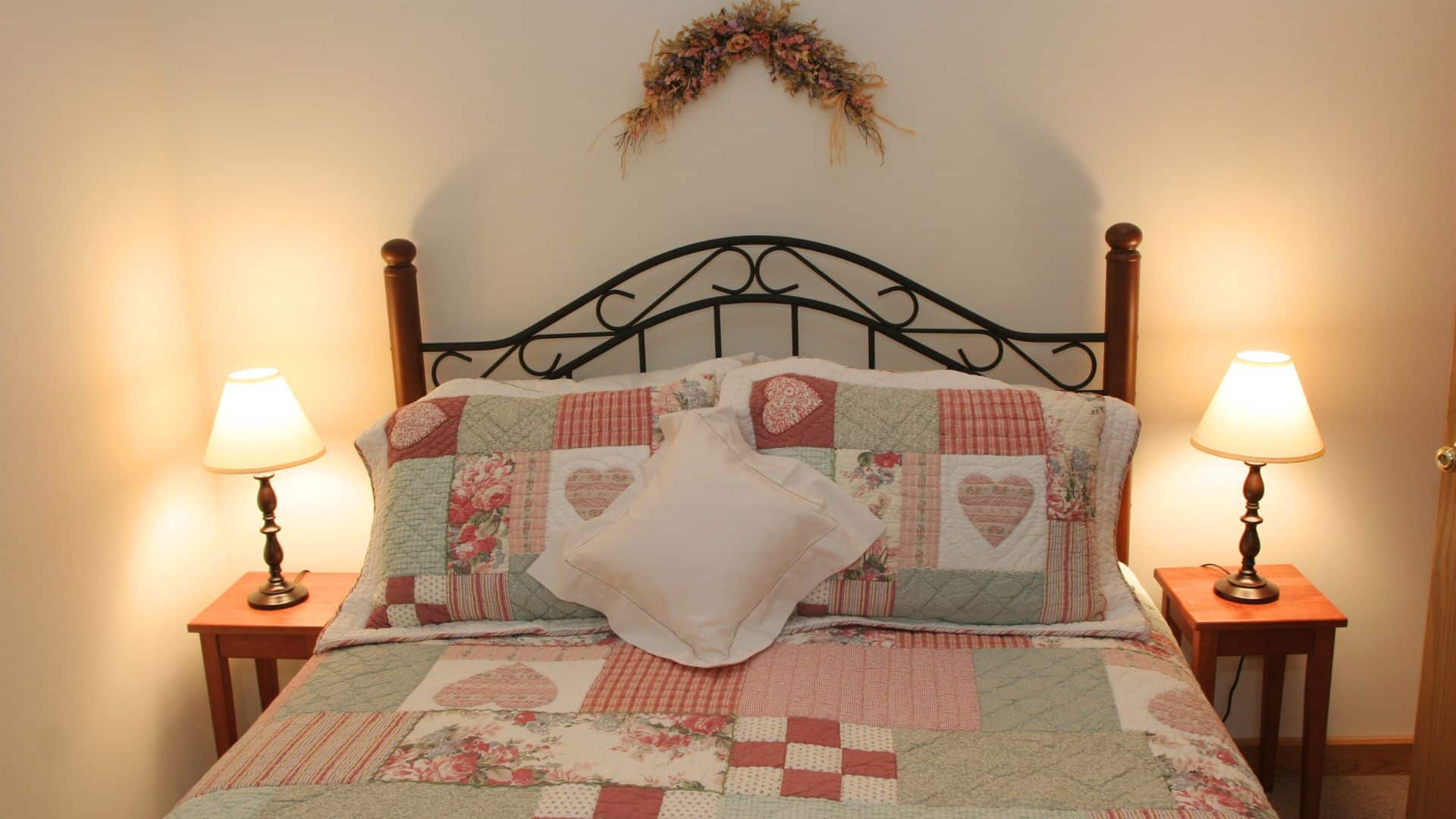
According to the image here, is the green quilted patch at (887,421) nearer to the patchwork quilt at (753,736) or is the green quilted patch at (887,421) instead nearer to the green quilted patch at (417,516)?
the patchwork quilt at (753,736)

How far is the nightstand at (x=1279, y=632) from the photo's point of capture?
2254mm

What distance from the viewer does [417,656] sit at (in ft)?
6.35

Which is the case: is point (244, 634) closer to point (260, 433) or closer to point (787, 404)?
point (260, 433)

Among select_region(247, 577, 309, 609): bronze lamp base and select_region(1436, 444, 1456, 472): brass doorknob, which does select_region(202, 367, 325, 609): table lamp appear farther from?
select_region(1436, 444, 1456, 472): brass doorknob

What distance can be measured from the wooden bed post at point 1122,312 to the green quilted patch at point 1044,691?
2.06 ft

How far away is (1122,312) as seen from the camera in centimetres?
235

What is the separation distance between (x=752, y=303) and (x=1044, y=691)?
3.70 feet

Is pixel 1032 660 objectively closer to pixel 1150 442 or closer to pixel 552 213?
pixel 1150 442

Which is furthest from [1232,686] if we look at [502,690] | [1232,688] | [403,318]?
[403,318]

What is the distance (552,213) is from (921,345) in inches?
35.0

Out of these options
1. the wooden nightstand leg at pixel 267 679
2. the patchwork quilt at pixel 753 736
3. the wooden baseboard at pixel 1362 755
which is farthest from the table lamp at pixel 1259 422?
the wooden nightstand leg at pixel 267 679

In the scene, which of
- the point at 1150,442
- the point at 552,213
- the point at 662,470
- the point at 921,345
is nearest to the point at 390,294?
the point at 552,213

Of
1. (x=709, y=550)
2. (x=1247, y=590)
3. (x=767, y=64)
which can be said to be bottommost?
(x=1247, y=590)

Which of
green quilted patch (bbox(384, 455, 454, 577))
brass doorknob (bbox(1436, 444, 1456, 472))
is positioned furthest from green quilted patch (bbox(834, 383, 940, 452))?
brass doorknob (bbox(1436, 444, 1456, 472))
